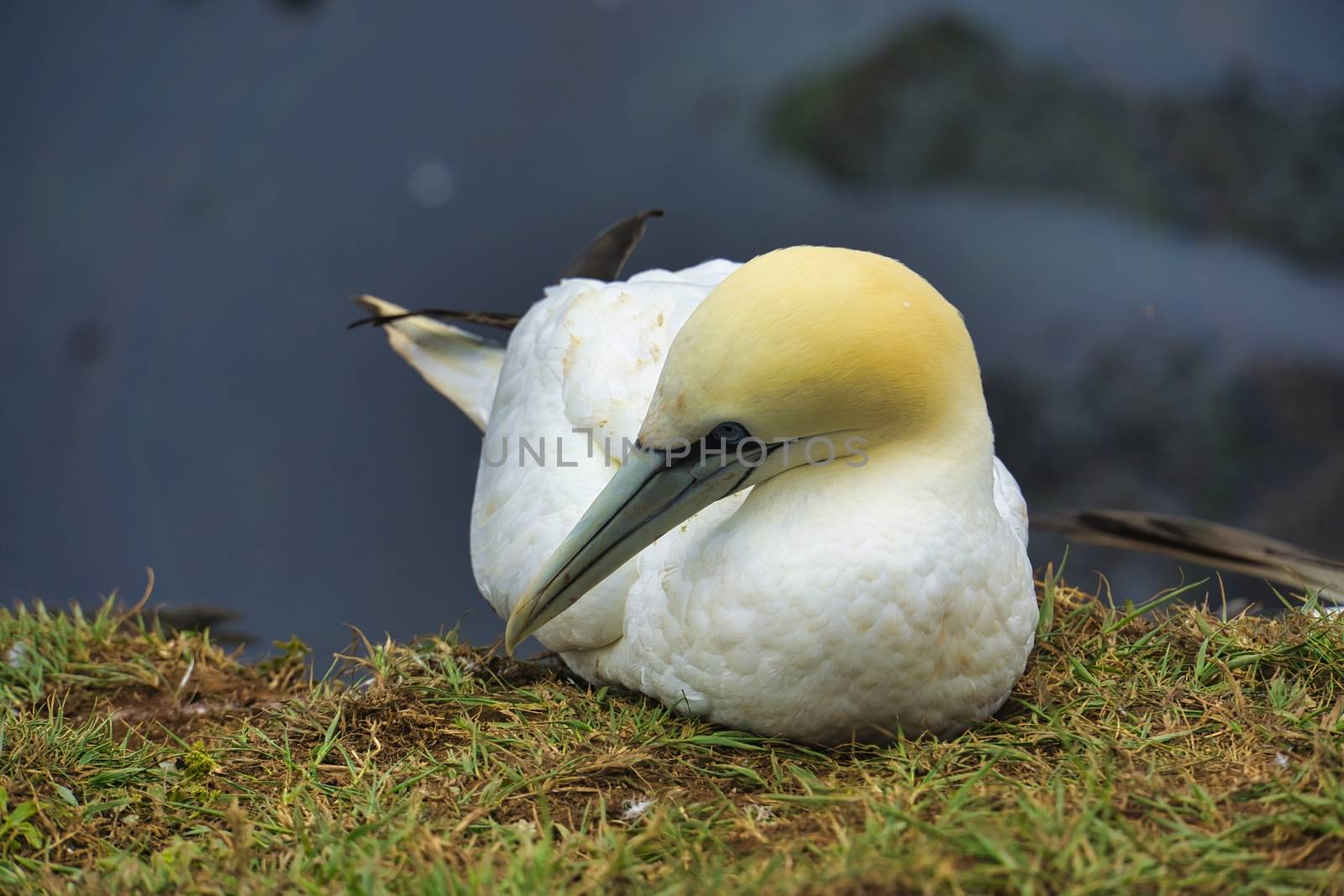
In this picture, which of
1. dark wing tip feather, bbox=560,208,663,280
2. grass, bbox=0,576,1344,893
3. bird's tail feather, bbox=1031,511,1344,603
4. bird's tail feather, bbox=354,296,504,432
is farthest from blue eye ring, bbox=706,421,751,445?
bird's tail feather, bbox=1031,511,1344,603

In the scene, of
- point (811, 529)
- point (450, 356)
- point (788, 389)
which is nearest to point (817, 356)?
point (788, 389)

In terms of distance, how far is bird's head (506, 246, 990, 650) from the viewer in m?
2.89

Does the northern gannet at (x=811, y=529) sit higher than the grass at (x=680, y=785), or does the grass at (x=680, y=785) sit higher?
the northern gannet at (x=811, y=529)

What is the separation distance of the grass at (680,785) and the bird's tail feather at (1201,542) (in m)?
0.91

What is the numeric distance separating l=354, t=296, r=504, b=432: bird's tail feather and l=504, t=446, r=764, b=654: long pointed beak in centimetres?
205

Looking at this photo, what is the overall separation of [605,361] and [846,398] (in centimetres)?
111

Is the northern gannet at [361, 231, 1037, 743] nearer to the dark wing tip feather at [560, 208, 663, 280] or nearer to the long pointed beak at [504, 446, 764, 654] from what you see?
the long pointed beak at [504, 446, 764, 654]

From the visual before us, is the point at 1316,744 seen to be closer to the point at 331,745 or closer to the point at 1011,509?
the point at 1011,509

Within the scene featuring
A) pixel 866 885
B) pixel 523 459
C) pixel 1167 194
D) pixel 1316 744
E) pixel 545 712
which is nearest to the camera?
pixel 866 885

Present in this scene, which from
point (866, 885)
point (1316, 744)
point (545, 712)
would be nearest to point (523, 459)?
point (545, 712)

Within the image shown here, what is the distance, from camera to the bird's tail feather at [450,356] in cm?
544

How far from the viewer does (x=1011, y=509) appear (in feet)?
12.8

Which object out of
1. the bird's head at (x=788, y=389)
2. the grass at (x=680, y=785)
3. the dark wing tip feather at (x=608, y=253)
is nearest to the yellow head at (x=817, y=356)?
the bird's head at (x=788, y=389)

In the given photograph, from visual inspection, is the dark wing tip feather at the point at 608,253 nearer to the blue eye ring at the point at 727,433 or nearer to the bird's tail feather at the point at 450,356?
the bird's tail feather at the point at 450,356
